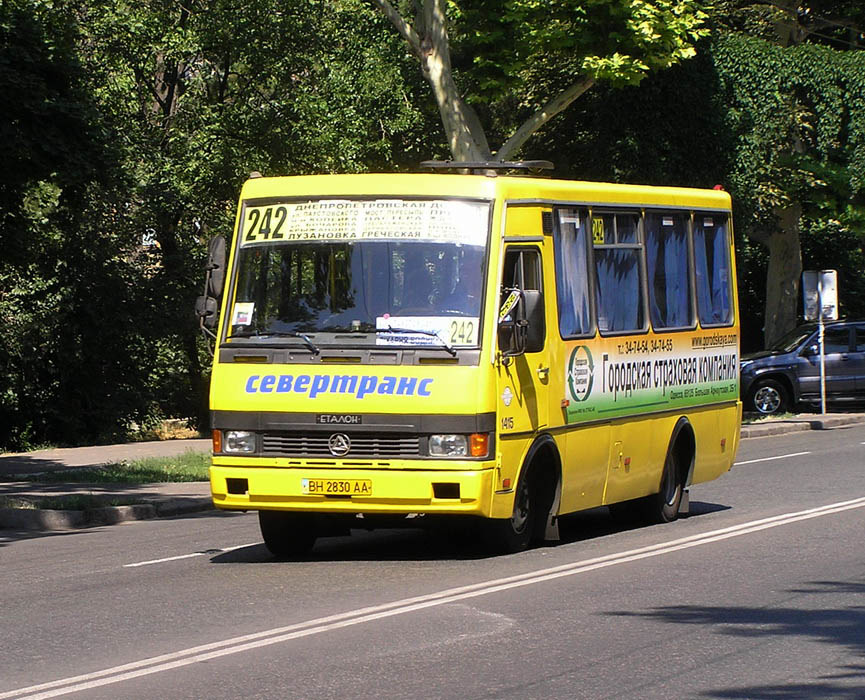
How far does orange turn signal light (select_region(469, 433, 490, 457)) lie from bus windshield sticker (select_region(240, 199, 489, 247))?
146 cm

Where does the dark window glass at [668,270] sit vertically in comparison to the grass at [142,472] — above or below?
above

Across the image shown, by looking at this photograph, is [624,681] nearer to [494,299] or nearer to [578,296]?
[494,299]

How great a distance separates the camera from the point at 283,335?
11.8m

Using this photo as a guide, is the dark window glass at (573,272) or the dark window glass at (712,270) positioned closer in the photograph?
the dark window glass at (573,272)

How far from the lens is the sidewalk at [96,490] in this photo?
619 inches

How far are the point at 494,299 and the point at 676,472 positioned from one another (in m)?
4.19

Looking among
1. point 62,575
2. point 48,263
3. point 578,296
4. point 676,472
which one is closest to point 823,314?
point 48,263

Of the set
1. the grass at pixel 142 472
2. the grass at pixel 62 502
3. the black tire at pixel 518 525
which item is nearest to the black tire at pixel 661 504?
the black tire at pixel 518 525

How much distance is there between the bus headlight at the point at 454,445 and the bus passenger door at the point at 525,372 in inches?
13.3

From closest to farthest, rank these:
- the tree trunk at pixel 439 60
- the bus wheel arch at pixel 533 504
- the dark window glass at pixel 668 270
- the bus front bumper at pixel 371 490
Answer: the bus front bumper at pixel 371 490 < the bus wheel arch at pixel 533 504 < the dark window glass at pixel 668 270 < the tree trunk at pixel 439 60

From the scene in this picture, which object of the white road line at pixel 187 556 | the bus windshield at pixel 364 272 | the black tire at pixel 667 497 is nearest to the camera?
the bus windshield at pixel 364 272

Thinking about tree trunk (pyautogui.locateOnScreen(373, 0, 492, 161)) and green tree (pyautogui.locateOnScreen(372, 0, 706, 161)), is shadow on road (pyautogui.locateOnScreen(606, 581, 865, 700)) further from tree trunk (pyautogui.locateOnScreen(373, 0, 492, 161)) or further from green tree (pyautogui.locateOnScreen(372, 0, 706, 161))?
tree trunk (pyautogui.locateOnScreen(373, 0, 492, 161))

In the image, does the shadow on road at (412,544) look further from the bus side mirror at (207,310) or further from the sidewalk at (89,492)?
the sidewalk at (89,492)

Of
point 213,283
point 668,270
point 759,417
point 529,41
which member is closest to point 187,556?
point 213,283
